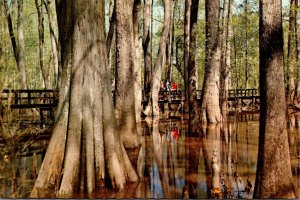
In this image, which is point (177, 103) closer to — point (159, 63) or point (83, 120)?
point (159, 63)

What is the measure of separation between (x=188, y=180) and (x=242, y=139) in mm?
4732

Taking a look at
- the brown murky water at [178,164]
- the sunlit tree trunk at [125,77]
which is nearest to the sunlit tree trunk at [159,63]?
the brown murky water at [178,164]

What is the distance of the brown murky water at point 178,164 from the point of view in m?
5.05

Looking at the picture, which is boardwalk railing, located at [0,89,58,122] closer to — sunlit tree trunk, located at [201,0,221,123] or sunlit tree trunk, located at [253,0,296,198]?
sunlit tree trunk, located at [253,0,296,198]

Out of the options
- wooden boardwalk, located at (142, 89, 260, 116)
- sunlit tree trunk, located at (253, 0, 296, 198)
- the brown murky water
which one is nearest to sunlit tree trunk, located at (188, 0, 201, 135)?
the brown murky water

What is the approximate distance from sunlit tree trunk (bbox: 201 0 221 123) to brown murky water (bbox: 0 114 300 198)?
2.50 feet

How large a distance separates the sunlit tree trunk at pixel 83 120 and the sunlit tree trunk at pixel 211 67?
7029mm

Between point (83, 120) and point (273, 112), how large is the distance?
241 cm

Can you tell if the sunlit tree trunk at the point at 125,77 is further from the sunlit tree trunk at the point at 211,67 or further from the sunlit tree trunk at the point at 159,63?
the sunlit tree trunk at the point at 159,63

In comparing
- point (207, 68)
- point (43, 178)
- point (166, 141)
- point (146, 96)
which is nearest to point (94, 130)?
point (43, 178)

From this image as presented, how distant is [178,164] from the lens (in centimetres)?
738

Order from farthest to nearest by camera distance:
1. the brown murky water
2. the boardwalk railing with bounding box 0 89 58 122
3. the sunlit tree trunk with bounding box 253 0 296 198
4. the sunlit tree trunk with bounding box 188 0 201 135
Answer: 1. the sunlit tree trunk with bounding box 188 0 201 135
2. the brown murky water
3. the boardwalk railing with bounding box 0 89 58 122
4. the sunlit tree trunk with bounding box 253 0 296 198

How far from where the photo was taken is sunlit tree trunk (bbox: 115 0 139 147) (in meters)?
8.54

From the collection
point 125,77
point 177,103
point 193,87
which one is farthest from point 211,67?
point 177,103
